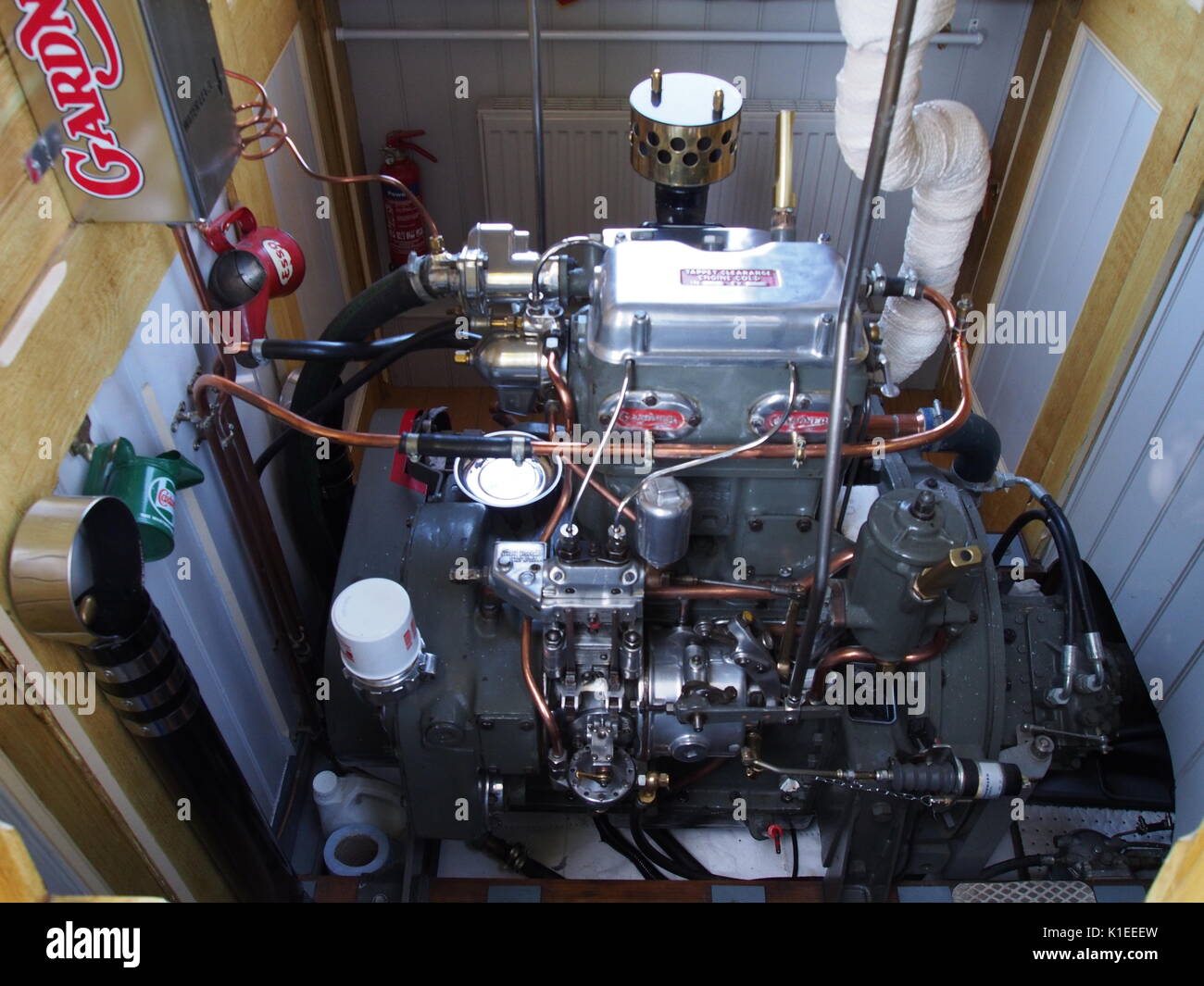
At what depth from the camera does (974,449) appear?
196 centimetres

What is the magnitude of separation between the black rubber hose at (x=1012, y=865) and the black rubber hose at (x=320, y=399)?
62.7 inches

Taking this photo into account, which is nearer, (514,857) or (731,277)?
(731,277)

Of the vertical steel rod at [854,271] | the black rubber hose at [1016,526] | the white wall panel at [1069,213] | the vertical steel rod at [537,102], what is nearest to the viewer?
the vertical steel rod at [854,271]

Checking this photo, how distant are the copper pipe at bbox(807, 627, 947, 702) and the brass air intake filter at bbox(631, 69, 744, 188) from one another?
882 mm

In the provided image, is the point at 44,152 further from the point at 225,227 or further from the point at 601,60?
the point at 601,60

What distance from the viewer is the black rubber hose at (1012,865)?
1.91m

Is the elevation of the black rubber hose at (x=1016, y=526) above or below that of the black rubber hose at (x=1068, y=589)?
above

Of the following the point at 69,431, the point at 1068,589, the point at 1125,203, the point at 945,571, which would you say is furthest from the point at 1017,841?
the point at 69,431

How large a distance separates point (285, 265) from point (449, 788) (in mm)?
1045

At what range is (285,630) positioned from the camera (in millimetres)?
2102

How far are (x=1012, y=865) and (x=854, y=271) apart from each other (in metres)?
1.42

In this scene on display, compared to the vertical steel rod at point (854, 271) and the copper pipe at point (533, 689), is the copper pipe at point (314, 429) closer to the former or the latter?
the copper pipe at point (533, 689)

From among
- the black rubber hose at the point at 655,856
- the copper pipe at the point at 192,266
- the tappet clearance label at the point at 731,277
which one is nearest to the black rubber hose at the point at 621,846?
the black rubber hose at the point at 655,856

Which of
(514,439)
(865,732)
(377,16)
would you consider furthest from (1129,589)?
(377,16)
